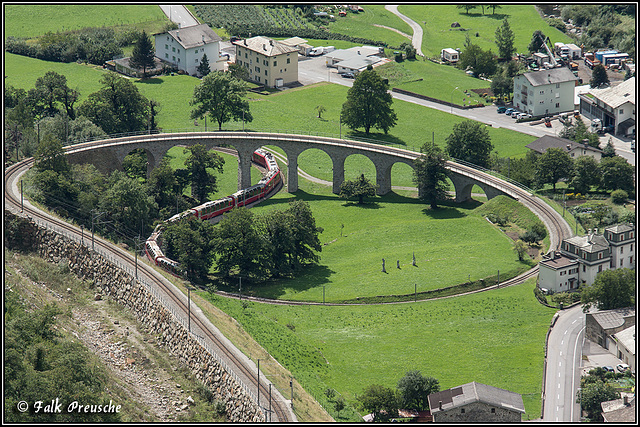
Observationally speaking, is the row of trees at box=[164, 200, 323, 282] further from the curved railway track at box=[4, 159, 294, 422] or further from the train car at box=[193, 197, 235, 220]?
the train car at box=[193, 197, 235, 220]

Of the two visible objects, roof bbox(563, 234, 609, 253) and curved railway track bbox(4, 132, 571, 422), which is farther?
roof bbox(563, 234, 609, 253)

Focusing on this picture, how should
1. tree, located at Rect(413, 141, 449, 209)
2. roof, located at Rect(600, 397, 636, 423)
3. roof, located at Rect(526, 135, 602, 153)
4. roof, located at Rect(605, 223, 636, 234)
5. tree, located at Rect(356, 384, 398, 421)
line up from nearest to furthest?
roof, located at Rect(600, 397, 636, 423), tree, located at Rect(356, 384, 398, 421), roof, located at Rect(605, 223, 636, 234), tree, located at Rect(413, 141, 449, 209), roof, located at Rect(526, 135, 602, 153)

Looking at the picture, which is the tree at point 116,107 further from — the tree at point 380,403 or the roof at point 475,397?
the roof at point 475,397

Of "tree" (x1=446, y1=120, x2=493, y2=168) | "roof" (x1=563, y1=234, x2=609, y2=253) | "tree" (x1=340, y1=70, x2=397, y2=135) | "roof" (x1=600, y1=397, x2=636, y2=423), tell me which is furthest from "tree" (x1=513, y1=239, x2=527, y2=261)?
"tree" (x1=340, y1=70, x2=397, y2=135)

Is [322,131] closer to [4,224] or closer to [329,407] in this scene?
A: [4,224]

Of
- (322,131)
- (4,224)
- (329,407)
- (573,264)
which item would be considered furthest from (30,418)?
(322,131)

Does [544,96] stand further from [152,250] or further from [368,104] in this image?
[152,250]
